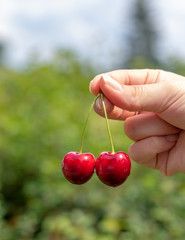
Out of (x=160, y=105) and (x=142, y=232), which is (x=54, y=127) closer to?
(x=142, y=232)

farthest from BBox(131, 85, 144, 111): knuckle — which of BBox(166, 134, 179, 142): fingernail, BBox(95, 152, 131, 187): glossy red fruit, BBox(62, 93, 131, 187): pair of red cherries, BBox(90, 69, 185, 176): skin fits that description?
BBox(166, 134, 179, 142): fingernail

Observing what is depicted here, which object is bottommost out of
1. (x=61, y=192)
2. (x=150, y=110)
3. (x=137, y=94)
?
(x=61, y=192)

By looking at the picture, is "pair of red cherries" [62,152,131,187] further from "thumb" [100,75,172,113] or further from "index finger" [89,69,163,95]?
"index finger" [89,69,163,95]

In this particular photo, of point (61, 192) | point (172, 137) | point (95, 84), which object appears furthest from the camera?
point (61, 192)

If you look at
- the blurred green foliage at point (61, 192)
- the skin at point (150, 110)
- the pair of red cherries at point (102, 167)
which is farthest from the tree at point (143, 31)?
the pair of red cherries at point (102, 167)

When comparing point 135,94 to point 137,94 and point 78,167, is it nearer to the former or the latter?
point 137,94

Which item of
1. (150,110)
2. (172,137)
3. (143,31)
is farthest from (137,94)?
(143,31)

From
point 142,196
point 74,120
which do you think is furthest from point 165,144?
point 74,120
